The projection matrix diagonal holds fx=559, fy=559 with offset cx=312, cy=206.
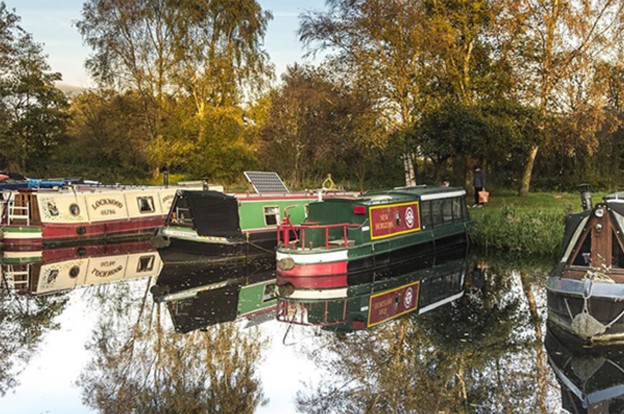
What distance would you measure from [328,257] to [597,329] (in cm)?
609

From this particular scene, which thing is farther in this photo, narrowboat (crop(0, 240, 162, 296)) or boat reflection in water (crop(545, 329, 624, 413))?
narrowboat (crop(0, 240, 162, 296))

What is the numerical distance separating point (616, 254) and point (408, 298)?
4205mm

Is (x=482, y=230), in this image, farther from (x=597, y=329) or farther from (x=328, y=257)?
(x=597, y=329)

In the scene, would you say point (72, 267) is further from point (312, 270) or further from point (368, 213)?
point (368, 213)

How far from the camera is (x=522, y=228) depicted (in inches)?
656

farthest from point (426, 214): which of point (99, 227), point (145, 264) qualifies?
point (99, 227)

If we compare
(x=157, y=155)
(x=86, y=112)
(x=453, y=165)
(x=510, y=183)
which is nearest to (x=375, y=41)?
(x=453, y=165)

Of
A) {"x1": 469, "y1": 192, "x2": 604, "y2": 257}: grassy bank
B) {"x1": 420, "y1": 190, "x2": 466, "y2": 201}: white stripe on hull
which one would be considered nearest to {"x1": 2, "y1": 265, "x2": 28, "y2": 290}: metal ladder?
{"x1": 420, "y1": 190, "x2": 466, "y2": 201}: white stripe on hull

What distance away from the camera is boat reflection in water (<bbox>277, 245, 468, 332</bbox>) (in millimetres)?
10430

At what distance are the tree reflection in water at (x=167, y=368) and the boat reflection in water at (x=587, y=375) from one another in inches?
155

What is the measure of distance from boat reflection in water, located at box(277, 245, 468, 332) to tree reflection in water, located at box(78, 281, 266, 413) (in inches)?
58.8

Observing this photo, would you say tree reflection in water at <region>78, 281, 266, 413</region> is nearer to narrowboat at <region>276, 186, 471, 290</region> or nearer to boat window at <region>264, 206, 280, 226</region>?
narrowboat at <region>276, 186, 471, 290</region>

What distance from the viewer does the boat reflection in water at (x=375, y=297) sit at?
10430mm

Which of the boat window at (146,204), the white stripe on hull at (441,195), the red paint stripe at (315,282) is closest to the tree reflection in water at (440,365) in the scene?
the red paint stripe at (315,282)
